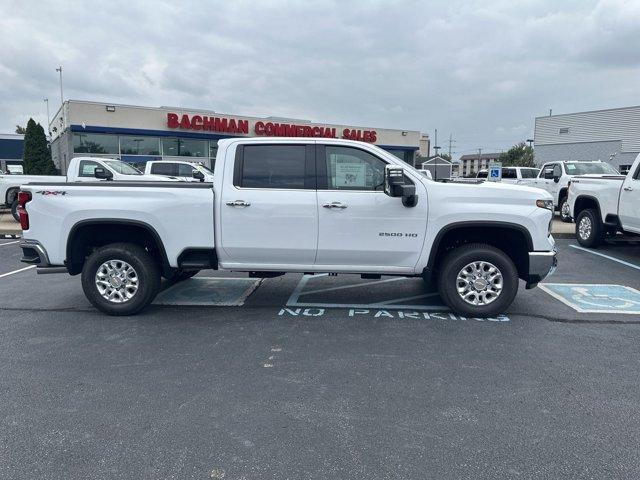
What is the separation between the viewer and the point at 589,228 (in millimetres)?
9852

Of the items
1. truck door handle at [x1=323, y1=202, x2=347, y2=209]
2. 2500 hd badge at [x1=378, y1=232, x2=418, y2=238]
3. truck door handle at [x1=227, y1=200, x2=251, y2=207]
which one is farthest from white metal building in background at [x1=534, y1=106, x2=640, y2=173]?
truck door handle at [x1=227, y1=200, x2=251, y2=207]

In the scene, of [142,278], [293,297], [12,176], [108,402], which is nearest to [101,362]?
[108,402]

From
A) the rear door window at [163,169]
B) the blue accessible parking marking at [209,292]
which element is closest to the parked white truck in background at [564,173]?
the blue accessible parking marking at [209,292]

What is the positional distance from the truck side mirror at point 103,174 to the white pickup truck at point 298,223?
7333mm

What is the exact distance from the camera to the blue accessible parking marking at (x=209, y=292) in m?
6.04

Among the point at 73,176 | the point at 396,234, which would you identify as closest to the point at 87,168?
the point at 73,176

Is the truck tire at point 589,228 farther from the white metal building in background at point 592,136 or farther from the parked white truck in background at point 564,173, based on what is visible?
the white metal building in background at point 592,136

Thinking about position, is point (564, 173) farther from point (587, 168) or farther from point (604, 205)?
point (604, 205)

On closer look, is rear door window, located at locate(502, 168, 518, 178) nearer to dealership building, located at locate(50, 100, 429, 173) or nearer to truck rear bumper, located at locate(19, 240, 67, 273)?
dealership building, located at locate(50, 100, 429, 173)

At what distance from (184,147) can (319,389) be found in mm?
27095

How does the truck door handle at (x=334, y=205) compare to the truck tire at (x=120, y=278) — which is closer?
the truck door handle at (x=334, y=205)

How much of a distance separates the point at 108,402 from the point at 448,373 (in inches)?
107

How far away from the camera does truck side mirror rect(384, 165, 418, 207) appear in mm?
4727

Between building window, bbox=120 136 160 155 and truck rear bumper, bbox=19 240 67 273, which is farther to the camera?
building window, bbox=120 136 160 155
